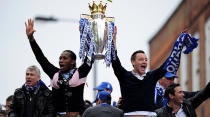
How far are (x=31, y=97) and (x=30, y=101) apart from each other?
0.08 metres

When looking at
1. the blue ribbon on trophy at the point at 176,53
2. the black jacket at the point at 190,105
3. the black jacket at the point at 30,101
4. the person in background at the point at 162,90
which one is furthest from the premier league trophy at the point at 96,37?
the person in background at the point at 162,90

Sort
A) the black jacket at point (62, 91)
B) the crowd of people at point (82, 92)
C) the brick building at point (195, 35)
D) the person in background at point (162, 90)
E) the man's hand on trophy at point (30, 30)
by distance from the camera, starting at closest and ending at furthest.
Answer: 1. the crowd of people at point (82, 92)
2. the black jacket at point (62, 91)
3. the man's hand on trophy at point (30, 30)
4. the person in background at point (162, 90)
5. the brick building at point (195, 35)

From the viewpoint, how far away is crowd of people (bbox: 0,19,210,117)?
11.2 m

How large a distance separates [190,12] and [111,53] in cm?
3519

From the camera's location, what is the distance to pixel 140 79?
11.3m

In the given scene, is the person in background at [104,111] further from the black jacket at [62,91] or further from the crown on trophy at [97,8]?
the crown on trophy at [97,8]

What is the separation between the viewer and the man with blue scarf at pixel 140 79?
1113 centimetres

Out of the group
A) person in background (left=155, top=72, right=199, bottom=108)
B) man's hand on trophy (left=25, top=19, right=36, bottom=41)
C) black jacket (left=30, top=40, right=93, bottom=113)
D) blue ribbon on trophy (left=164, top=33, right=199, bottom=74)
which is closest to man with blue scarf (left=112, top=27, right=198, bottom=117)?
blue ribbon on trophy (left=164, top=33, right=199, bottom=74)

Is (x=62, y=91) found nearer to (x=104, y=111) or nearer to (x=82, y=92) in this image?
(x=82, y=92)

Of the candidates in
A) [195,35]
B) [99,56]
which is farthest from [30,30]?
[195,35]

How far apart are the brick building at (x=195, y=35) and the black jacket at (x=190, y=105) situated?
2520 cm

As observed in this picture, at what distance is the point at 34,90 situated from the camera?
12.9m

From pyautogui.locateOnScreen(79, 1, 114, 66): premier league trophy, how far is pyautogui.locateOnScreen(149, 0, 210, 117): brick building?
2586 cm

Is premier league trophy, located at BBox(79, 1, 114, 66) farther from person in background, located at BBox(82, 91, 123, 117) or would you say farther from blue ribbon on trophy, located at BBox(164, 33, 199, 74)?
blue ribbon on trophy, located at BBox(164, 33, 199, 74)
